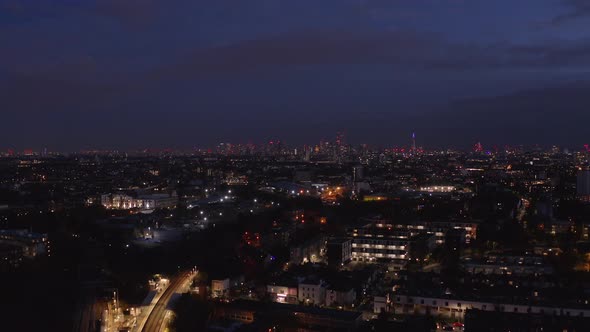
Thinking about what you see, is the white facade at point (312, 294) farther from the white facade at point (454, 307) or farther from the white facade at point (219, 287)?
the white facade at point (219, 287)

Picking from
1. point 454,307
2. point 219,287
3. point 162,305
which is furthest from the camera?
point 219,287

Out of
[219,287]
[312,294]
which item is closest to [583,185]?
[312,294]

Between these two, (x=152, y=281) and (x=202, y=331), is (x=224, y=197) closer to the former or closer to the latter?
(x=152, y=281)

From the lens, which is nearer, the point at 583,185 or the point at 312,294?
the point at 312,294

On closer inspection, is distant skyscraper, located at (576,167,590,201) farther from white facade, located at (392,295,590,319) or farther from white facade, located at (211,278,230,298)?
white facade, located at (211,278,230,298)

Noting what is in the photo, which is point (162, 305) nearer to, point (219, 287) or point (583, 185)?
point (219, 287)

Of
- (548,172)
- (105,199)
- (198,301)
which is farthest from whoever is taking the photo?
(548,172)

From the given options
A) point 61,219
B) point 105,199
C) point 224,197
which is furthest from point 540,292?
point 105,199

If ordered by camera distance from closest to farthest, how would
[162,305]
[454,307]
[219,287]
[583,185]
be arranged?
1. [454,307]
2. [162,305]
3. [219,287]
4. [583,185]
